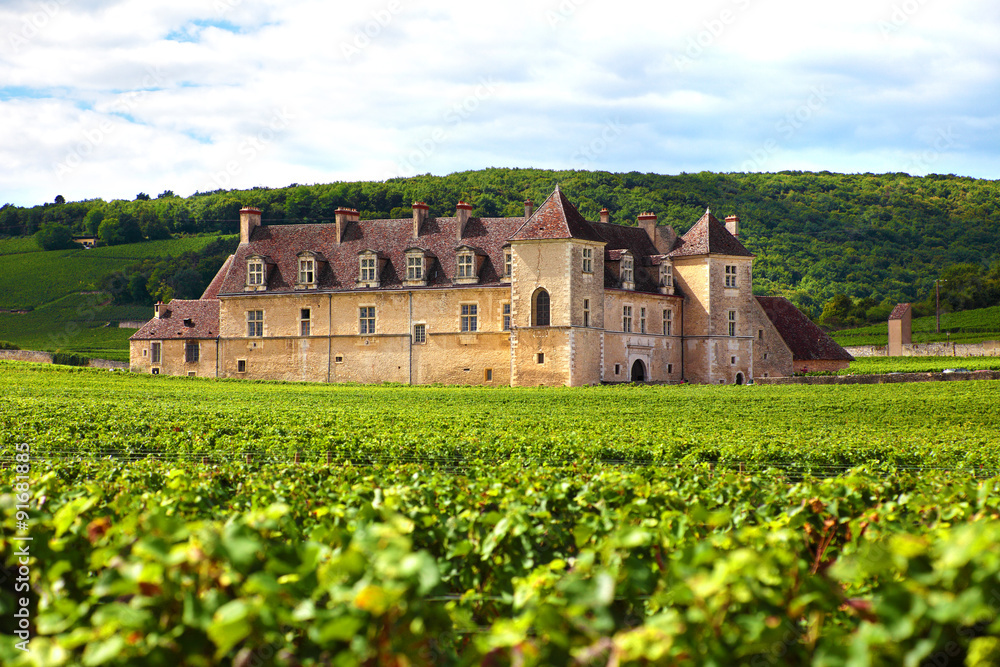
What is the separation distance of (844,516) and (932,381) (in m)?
46.5

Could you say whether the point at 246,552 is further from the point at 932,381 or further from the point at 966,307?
the point at 966,307

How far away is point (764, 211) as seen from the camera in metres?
124

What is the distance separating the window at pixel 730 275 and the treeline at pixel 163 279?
215 feet

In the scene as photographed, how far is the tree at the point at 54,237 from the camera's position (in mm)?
122688

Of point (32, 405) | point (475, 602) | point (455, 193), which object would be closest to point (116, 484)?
point (475, 602)

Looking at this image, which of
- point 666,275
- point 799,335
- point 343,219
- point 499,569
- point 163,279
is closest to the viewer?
point 499,569

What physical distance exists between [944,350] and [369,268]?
48.2 meters

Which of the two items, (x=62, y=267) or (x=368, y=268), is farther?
(x=62, y=267)

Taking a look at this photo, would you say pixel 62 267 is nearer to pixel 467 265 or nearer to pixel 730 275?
pixel 467 265

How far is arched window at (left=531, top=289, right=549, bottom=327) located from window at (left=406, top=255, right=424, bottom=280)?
8.62 metres

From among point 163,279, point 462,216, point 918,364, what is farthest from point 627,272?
point 163,279

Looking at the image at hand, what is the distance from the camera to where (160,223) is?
12975cm

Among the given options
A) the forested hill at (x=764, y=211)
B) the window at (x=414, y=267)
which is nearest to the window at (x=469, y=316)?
the window at (x=414, y=267)

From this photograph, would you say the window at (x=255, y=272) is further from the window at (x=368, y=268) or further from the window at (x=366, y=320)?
the window at (x=366, y=320)
